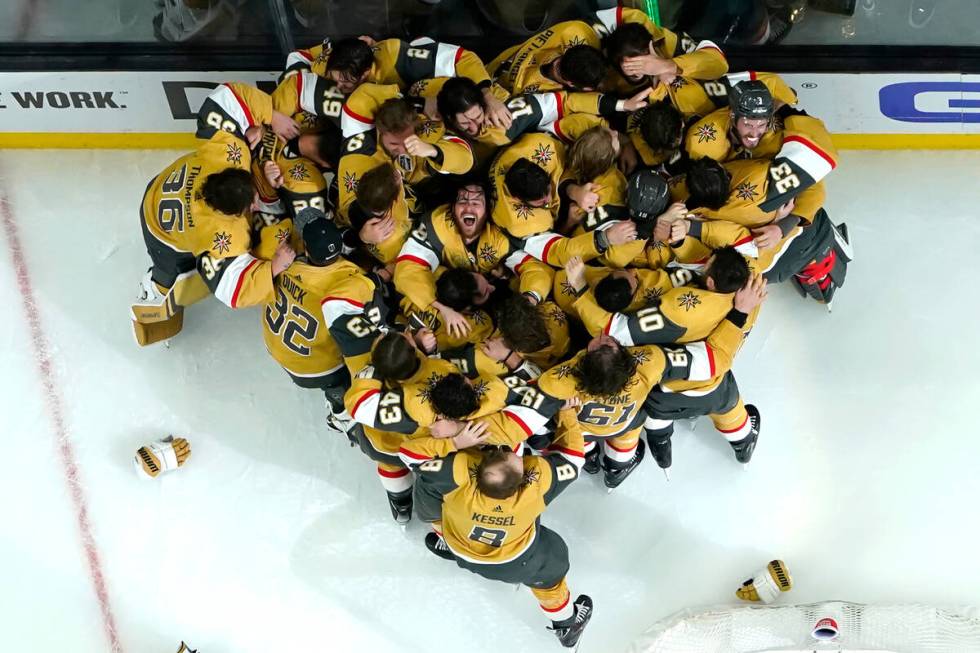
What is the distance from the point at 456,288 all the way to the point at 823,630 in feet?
5.31

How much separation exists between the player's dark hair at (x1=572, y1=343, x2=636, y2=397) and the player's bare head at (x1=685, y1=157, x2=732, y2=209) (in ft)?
1.98

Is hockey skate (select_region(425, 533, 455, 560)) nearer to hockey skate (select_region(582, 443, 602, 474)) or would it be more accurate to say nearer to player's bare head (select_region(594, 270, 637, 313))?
hockey skate (select_region(582, 443, 602, 474))

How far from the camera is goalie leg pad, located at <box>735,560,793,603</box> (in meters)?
3.88

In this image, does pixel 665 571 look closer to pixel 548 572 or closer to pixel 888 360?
pixel 548 572

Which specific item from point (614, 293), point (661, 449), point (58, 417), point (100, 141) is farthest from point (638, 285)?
point (100, 141)

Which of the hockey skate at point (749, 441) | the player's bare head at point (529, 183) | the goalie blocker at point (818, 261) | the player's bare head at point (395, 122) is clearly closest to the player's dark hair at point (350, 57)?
the player's bare head at point (395, 122)

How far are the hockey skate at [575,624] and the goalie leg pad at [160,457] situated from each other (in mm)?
1462

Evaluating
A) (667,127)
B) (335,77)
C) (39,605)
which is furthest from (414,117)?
(39,605)

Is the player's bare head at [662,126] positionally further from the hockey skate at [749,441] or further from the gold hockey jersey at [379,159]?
the hockey skate at [749,441]

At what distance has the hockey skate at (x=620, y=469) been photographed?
3.97 metres

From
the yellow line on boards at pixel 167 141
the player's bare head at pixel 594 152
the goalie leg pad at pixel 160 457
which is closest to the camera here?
the player's bare head at pixel 594 152

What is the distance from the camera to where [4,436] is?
4215 mm

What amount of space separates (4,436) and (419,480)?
1.66 metres

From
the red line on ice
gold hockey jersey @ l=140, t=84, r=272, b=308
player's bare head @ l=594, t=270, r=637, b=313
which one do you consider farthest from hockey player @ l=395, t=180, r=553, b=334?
the red line on ice
